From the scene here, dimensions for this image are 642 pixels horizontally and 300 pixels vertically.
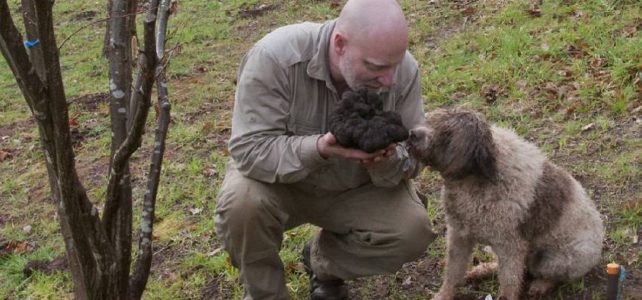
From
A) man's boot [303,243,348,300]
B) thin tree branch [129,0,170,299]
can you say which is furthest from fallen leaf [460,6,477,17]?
thin tree branch [129,0,170,299]

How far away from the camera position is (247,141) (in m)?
3.50

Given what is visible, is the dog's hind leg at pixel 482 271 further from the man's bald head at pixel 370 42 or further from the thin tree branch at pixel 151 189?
the thin tree branch at pixel 151 189

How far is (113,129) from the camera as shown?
2.56m

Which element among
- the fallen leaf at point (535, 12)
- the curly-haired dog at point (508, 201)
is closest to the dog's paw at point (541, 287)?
the curly-haired dog at point (508, 201)

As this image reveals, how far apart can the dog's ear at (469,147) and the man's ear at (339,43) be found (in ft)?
2.15

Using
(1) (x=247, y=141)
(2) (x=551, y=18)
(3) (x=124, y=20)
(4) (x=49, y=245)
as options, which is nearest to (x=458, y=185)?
(1) (x=247, y=141)

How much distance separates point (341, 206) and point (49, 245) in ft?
9.36

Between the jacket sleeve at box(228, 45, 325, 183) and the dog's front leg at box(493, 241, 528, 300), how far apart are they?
3.80 feet

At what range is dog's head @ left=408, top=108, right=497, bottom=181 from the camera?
3.42 m

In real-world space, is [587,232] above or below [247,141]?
below

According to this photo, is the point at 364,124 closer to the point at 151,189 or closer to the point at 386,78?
the point at 386,78

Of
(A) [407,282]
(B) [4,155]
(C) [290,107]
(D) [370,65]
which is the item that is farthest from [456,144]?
(B) [4,155]

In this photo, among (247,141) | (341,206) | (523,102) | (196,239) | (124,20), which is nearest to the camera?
(124,20)

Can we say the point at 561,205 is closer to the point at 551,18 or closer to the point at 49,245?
the point at 49,245
